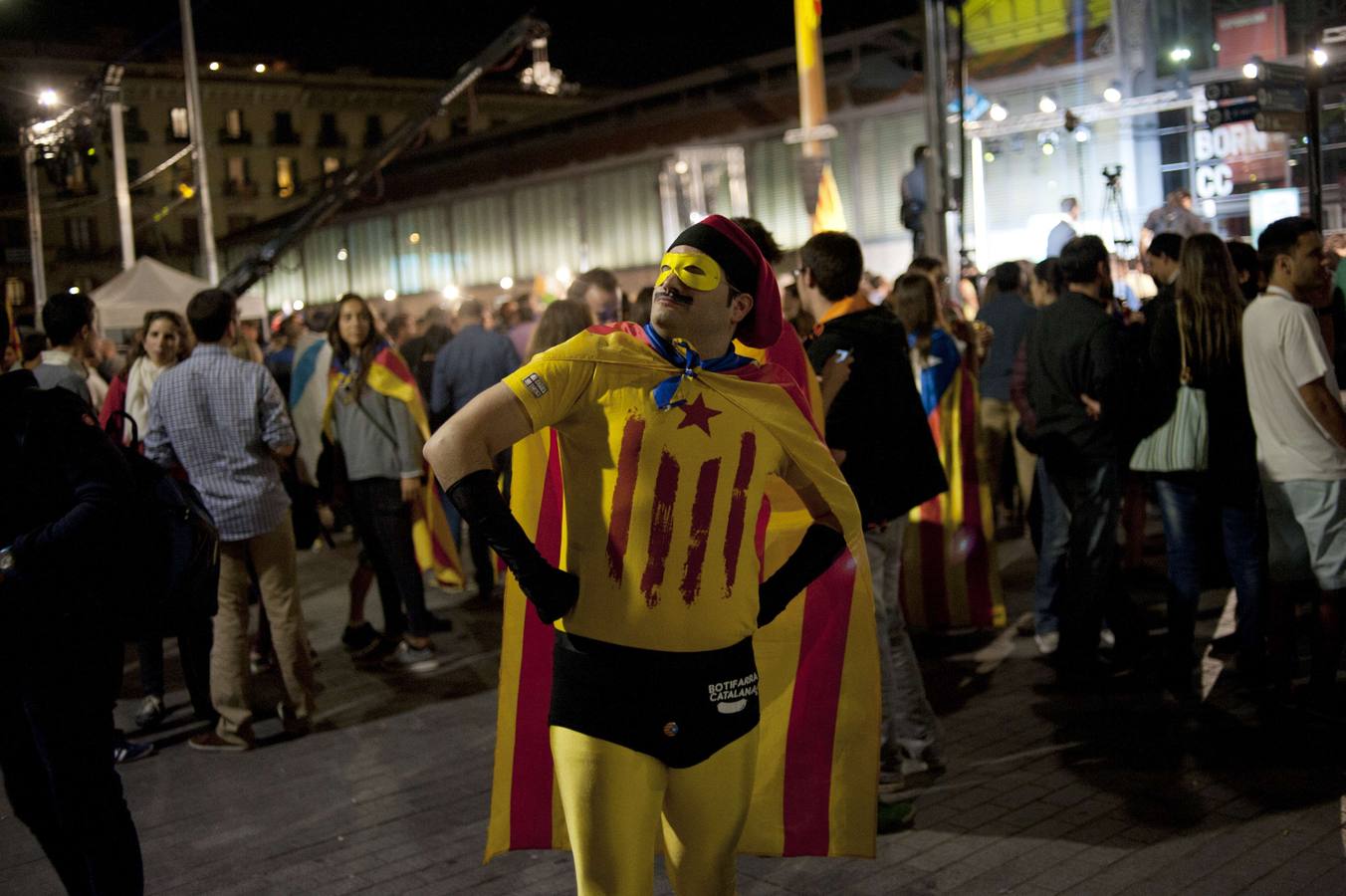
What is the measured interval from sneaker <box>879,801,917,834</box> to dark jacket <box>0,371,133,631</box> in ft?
8.93

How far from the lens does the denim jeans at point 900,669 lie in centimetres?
538

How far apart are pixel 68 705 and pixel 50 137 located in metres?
22.1

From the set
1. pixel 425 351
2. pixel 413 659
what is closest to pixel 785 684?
pixel 413 659

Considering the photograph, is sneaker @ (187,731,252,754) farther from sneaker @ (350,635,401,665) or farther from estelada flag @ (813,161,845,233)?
estelada flag @ (813,161,845,233)

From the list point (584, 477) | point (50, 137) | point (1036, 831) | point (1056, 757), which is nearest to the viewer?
point (584, 477)

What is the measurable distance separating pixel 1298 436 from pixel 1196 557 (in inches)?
35.8

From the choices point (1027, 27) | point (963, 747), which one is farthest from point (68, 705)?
point (1027, 27)

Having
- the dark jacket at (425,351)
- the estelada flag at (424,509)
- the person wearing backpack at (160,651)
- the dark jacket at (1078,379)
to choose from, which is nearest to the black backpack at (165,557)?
the person wearing backpack at (160,651)

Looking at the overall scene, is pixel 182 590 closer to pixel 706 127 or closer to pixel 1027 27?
pixel 1027 27

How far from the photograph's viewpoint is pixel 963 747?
19.0 feet

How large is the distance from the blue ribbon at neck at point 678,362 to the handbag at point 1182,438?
3.82m

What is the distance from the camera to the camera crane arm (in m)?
22.3

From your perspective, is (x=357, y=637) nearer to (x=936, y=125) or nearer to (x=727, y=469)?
(x=727, y=469)

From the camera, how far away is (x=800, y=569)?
10.3ft
